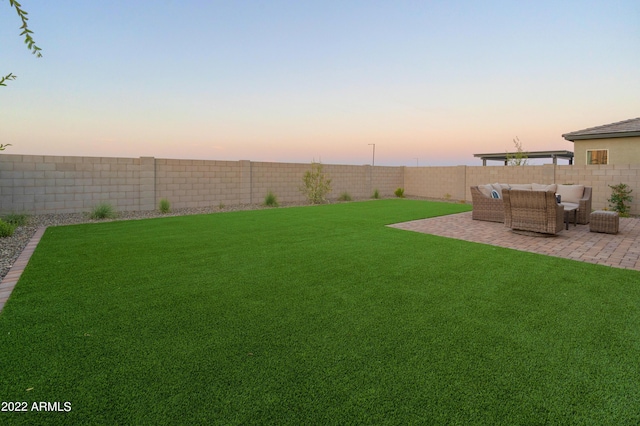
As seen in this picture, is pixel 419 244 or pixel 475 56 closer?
pixel 419 244

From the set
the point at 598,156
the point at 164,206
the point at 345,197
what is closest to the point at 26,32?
the point at 164,206

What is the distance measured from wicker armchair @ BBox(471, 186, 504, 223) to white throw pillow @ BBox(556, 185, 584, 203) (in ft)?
5.85

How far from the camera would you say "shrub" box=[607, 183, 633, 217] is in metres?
9.83

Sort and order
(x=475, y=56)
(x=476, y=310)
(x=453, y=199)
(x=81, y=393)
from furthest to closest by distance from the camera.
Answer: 1. (x=453, y=199)
2. (x=475, y=56)
3. (x=476, y=310)
4. (x=81, y=393)

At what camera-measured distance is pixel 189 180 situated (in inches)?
445

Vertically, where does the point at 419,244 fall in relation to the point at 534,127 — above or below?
below

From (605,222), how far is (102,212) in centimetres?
1153

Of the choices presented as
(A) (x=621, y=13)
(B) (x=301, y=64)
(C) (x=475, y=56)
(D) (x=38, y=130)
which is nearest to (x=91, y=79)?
(D) (x=38, y=130)

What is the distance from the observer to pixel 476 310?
9.39 ft

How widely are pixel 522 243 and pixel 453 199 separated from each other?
10309 mm

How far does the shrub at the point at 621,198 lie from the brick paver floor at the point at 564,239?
1887mm

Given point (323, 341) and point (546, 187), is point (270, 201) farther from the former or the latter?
point (323, 341)

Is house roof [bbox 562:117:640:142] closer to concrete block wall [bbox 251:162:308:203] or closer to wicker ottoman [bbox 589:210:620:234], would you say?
wicker ottoman [bbox 589:210:620:234]

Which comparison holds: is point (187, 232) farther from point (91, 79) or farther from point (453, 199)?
point (453, 199)
